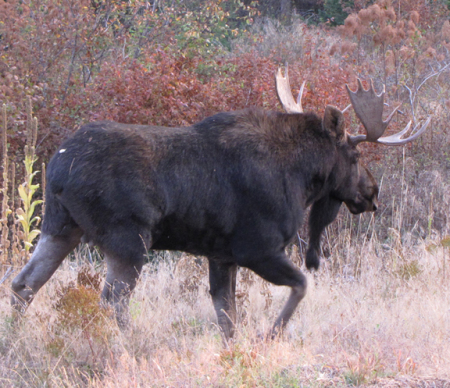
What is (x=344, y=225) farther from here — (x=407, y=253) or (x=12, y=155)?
(x=12, y=155)

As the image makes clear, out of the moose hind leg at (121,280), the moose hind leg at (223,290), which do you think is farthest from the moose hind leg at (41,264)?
the moose hind leg at (223,290)

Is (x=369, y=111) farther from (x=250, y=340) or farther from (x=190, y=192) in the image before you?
(x=250, y=340)

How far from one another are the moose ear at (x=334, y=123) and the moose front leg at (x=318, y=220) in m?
0.64

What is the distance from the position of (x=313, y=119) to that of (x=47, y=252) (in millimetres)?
2576

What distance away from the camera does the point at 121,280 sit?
457cm

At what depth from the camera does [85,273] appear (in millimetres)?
5328

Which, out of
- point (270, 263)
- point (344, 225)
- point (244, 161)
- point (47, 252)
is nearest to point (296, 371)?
point (270, 263)

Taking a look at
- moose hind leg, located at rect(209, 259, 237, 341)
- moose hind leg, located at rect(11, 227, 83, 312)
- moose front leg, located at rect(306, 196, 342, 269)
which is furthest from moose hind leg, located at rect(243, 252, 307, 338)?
moose hind leg, located at rect(11, 227, 83, 312)

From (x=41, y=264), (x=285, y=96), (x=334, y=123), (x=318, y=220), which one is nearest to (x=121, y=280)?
(x=41, y=264)

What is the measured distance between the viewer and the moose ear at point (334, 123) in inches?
205

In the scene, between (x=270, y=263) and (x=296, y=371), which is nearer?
(x=296, y=371)

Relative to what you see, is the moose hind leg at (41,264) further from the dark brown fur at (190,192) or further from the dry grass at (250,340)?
the dry grass at (250,340)

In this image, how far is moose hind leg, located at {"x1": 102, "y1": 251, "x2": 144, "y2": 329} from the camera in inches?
178

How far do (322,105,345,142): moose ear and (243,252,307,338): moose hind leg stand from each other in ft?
3.94
